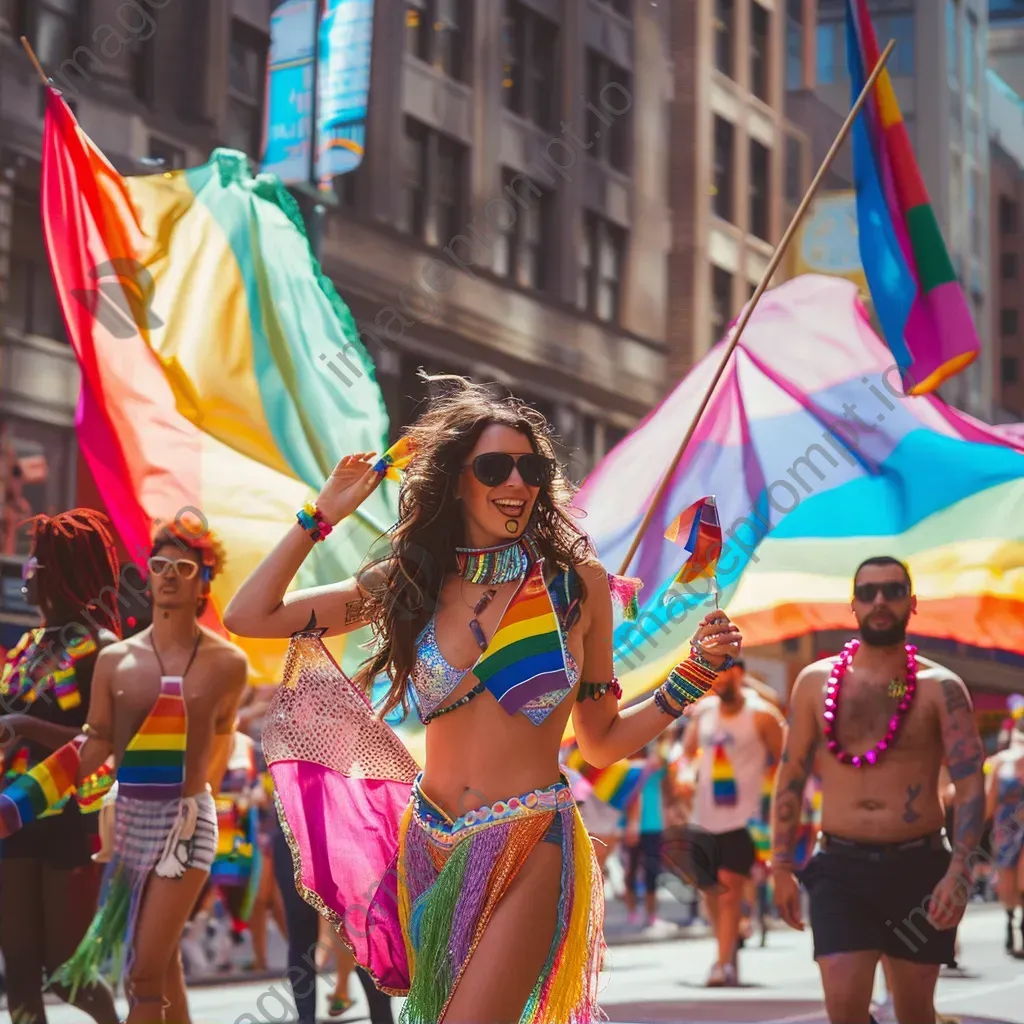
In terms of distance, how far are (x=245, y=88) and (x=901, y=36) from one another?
24.1 m

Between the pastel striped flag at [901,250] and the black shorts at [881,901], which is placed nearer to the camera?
the black shorts at [881,901]

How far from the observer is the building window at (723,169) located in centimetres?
3772

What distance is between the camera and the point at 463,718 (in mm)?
4906

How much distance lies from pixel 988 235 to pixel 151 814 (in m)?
41.8

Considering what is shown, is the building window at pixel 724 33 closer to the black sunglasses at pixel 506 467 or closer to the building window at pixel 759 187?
the building window at pixel 759 187

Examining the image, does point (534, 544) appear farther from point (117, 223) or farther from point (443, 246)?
point (443, 246)

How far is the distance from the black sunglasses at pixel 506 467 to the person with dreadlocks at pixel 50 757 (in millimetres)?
2934

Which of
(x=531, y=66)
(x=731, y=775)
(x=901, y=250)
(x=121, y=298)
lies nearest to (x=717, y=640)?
(x=121, y=298)

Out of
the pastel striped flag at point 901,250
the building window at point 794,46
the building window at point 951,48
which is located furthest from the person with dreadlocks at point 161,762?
the building window at point 951,48

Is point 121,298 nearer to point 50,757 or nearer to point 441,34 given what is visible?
point 50,757

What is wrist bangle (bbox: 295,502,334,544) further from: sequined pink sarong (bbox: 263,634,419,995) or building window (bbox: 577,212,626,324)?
building window (bbox: 577,212,626,324)

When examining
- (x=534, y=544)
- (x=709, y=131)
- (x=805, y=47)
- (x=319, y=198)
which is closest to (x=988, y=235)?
(x=805, y=47)

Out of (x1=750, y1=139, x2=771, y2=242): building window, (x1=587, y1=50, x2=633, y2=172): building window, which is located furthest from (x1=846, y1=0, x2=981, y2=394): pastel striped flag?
(x1=750, y1=139, x2=771, y2=242): building window

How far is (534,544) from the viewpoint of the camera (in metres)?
5.14
